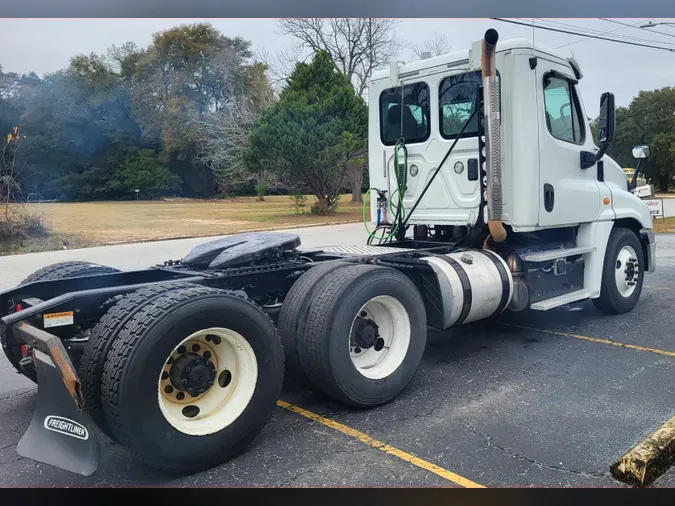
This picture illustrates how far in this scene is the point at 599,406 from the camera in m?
4.17

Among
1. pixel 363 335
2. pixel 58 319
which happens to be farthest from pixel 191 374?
pixel 363 335

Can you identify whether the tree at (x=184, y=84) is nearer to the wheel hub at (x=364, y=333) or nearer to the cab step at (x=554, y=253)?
the wheel hub at (x=364, y=333)

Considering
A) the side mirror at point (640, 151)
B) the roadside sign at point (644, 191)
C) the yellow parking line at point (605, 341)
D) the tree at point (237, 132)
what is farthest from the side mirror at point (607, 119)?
the tree at point (237, 132)

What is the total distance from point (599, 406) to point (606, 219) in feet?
9.34

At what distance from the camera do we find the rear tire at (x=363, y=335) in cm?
393

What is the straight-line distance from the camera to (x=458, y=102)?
576cm

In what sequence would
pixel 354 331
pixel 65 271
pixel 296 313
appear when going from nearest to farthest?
pixel 296 313 → pixel 354 331 → pixel 65 271

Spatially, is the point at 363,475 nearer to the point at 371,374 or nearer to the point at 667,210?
the point at 371,374

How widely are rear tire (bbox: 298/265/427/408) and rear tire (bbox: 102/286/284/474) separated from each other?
1.40ft

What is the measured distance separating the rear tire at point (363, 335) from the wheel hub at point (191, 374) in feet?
2.67

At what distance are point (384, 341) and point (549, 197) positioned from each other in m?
2.35

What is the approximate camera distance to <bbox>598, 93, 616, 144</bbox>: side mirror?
5754 mm

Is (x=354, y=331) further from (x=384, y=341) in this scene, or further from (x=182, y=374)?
(x=182, y=374)

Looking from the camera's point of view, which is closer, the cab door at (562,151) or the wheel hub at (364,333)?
the wheel hub at (364,333)
